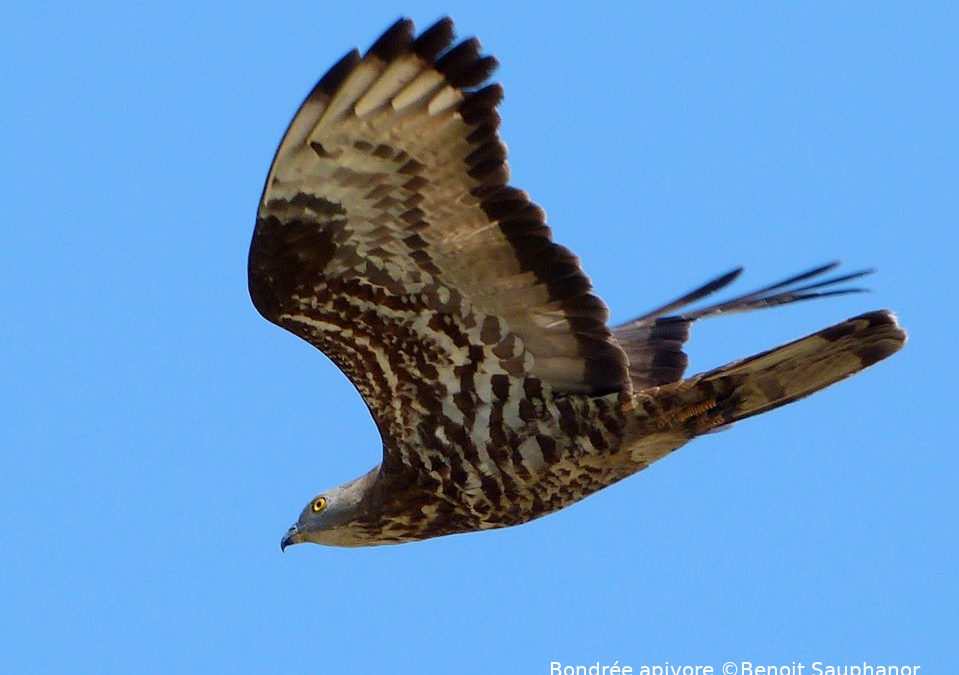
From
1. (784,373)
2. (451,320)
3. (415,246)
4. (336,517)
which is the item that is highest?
(415,246)

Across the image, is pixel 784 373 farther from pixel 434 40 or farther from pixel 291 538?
pixel 291 538

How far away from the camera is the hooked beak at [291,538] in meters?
11.0

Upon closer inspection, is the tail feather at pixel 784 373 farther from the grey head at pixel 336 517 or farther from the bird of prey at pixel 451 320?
the grey head at pixel 336 517

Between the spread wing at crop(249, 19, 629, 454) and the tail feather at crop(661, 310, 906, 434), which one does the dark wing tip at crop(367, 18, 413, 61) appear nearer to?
the spread wing at crop(249, 19, 629, 454)

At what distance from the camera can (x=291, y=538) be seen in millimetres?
10992

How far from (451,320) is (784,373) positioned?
174 cm

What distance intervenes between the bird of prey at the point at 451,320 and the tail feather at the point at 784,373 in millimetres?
10

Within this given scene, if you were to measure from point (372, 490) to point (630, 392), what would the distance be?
1696 millimetres

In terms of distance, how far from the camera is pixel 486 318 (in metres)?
9.34

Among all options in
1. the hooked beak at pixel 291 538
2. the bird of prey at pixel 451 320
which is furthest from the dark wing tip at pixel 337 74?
the hooked beak at pixel 291 538

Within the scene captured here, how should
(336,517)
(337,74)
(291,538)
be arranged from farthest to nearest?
(291,538), (336,517), (337,74)

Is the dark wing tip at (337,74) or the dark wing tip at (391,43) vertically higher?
the dark wing tip at (391,43)

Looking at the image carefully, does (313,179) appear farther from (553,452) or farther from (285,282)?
(553,452)

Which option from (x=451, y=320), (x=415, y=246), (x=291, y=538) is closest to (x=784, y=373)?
(x=451, y=320)
